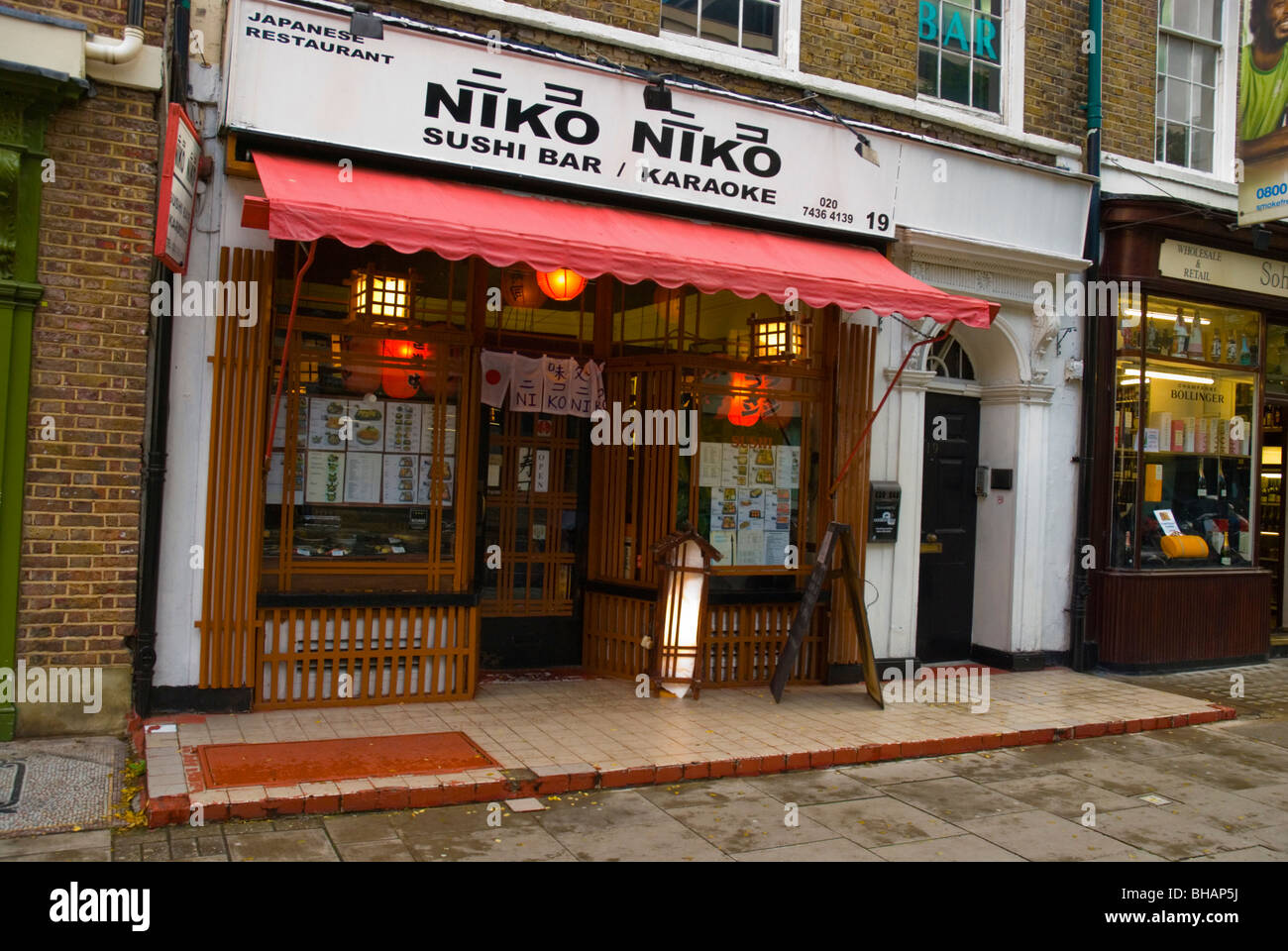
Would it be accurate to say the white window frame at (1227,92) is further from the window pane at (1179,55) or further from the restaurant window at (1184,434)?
the restaurant window at (1184,434)

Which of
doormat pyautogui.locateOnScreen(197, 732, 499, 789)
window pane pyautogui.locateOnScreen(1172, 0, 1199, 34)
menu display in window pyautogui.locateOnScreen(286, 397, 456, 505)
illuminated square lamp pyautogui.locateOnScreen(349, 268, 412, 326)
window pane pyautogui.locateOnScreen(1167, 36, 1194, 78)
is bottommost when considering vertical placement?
doormat pyautogui.locateOnScreen(197, 732, 499, 789)

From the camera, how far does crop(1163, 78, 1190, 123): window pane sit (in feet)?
36.8

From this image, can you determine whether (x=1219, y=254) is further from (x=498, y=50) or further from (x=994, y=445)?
(x=498, y=50)

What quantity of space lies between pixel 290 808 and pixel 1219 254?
1012 centimetres

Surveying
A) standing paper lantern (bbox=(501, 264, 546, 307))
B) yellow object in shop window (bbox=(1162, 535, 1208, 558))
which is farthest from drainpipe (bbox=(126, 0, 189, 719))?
yellow object in shop window (bbox=(1162, 535, 1208, 558))

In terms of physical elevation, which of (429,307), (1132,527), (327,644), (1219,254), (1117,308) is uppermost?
(1219,254)

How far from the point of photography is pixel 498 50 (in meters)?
7.70

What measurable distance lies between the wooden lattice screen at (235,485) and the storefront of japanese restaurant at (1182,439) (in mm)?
7702

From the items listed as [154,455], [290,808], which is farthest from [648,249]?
[290,808]

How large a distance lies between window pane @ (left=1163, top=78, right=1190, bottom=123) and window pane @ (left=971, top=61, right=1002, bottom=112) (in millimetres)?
2141

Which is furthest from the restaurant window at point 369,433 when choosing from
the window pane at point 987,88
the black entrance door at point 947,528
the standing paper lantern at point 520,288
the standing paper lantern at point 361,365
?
the window pane at point 987,88

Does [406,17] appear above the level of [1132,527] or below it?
above

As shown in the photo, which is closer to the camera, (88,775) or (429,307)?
(88,775)

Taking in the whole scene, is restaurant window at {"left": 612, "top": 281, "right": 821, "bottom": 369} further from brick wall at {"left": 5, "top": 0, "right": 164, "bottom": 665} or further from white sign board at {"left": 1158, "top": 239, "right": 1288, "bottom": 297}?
white sign board at {"left": 1158, "top": 239, "right": 1288, "bottom": 297}
